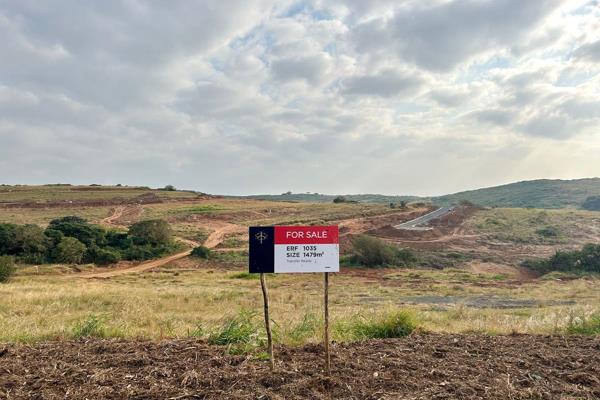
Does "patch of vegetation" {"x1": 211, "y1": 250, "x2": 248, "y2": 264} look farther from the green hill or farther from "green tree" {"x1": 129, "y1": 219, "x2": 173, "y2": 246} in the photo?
the green hill

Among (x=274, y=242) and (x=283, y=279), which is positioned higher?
(x=274, y=242)

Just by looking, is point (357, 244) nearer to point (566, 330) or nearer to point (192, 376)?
point (566, 330)

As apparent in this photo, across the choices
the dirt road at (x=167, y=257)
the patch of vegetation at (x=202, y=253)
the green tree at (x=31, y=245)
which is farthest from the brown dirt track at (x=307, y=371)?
the patch of vegetation at (x=202, y=253)

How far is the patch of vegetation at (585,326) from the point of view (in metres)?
8.42

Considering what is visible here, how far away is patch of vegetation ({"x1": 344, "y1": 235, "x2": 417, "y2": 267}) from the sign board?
33.9 m

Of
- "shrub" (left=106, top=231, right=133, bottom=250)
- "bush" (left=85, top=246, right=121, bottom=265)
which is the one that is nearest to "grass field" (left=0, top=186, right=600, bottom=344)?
"bush" (left=85, top=246, right=121, bottom=265)

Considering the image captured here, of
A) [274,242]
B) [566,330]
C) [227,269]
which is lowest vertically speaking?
[227,269]

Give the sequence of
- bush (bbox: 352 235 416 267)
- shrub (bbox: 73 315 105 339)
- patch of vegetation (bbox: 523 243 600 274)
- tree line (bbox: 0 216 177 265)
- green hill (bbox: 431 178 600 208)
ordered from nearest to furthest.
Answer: shrub (bbox: 73 315 105 339)
tree line (bbox: 0 216 177 265)
patch of vegetation (bbox: 523 243 600 274)
bush (bbox: 352 235 416 267)
green hill (bbox: 431 178 600 208)

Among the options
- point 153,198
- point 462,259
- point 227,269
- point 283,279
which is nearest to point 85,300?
point 283,279

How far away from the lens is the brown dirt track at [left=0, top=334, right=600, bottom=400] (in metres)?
4.77

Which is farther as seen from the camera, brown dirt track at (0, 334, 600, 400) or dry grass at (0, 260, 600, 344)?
dry grass at (0, 260, 600, 344)

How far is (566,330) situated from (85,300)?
14755 millimetres

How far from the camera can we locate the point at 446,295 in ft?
80.8

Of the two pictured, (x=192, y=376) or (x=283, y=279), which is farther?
(x=283, y=279)
